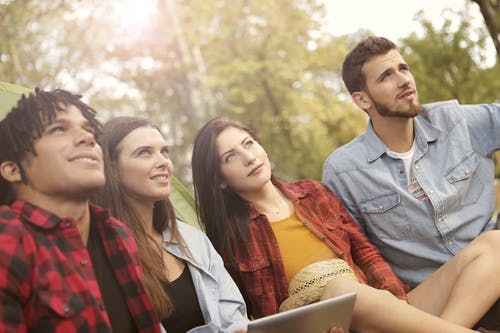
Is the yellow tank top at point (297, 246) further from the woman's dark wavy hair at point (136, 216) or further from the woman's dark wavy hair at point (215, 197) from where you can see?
the woman's dark wavy hair at point (136, 216)

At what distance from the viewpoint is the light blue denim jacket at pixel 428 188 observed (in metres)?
2.47

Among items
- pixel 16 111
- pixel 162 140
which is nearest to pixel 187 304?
pixel 162 140

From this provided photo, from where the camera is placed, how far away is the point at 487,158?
8.49 ft

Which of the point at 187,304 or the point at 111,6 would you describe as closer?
the point at 187,304

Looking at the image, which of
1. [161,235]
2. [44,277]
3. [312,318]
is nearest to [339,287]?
[312,318]

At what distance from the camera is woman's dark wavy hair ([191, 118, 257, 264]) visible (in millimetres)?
2230

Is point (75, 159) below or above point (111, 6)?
below

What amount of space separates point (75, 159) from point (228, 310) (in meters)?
0.76

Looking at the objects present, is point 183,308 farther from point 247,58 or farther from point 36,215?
point 247,58

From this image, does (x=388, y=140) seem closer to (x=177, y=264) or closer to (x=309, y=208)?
(x=309, y=208)

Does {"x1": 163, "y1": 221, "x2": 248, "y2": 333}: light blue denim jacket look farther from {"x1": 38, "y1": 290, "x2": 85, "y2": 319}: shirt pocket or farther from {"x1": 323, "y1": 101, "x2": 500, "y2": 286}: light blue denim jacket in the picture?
{"x1": 323, "y1": 101, "x2": 500, "y2": 286}: light blue denim jacket

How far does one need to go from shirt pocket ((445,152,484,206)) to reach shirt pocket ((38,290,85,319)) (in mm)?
1764

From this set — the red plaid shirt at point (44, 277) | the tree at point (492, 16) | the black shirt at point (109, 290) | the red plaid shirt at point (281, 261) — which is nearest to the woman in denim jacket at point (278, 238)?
the red plaid shirt at point (281, 261)

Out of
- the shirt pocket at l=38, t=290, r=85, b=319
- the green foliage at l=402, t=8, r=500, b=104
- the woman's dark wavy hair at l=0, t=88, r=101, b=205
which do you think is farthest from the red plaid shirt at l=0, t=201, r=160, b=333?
the green foliage at l=402, t=8, r=500, b=104
